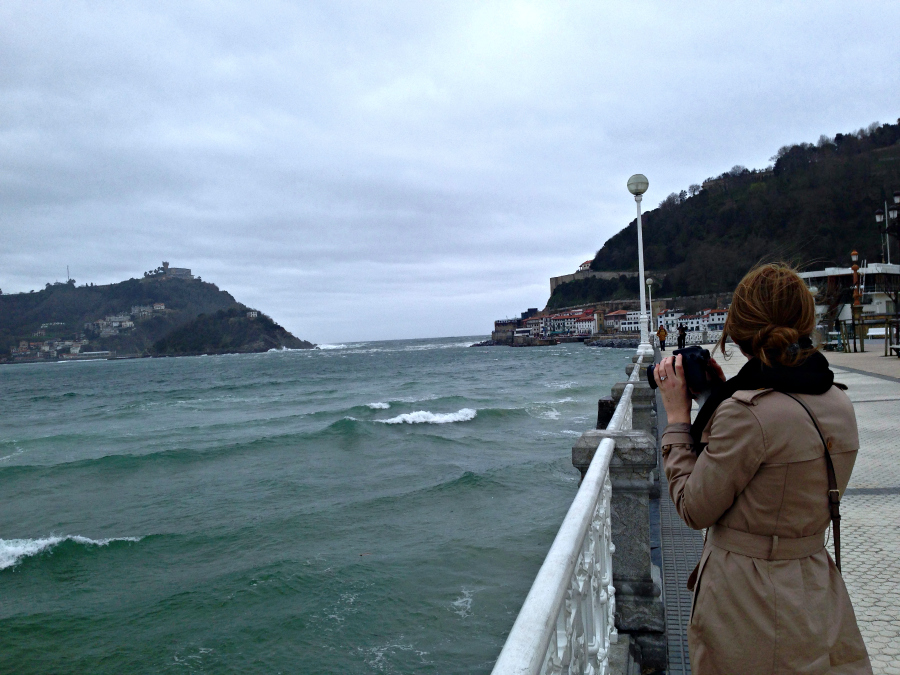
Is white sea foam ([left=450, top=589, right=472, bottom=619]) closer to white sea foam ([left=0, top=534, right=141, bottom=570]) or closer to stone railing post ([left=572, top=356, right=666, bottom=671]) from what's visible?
stone railing post ([left=572, top=356, right=666, bottom=671])

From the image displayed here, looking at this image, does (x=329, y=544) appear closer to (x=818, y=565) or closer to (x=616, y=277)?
(x=818, y=565)

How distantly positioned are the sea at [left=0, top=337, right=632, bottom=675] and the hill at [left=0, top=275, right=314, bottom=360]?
550ft

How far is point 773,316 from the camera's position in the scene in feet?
5.05

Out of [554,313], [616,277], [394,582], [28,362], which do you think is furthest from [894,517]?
[28,362]

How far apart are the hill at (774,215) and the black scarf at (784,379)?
267 feet

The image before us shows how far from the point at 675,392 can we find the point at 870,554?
3.92 metres

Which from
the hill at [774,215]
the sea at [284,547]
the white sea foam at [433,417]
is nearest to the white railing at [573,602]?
the sea at [284,547]

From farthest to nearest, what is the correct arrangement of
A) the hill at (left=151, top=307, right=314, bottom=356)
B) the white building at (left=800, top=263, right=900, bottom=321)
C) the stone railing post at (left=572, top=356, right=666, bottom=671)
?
the hill at (left=151, top=307, right=314, bottom=356) → the white building at (left=800, top=263, right=900, bottom=321) → the stone railing post at (left=572, top=356, right=666, bottom=671)

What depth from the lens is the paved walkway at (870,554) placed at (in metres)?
3.24

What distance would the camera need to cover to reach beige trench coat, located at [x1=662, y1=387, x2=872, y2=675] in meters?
1.41

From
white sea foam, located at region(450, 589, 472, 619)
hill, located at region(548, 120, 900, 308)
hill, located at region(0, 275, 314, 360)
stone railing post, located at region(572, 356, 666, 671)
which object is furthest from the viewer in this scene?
hill, located at region(0, 275, 314, 360)

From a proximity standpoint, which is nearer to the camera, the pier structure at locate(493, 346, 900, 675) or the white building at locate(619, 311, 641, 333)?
the pier structure at locate(493, 346, 900, 675)

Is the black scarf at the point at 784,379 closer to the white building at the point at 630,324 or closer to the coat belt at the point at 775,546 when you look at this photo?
the coat belt at the point at 775,546

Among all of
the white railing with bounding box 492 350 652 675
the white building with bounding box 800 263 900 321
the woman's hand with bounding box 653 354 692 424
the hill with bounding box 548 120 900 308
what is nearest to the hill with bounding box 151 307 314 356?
the hill with bounding box 548 120 900 308
